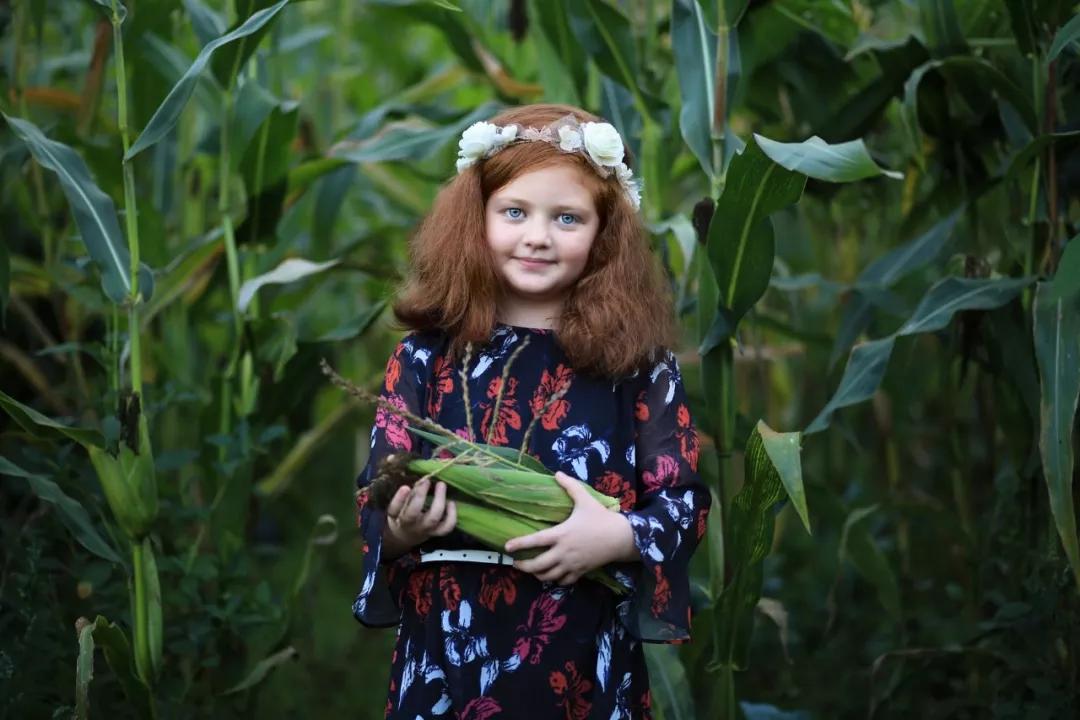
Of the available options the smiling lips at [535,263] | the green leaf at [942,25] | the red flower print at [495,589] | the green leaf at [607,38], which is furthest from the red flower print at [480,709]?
the green leaf at [942,25]

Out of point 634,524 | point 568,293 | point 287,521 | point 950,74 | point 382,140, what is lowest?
point 287,521

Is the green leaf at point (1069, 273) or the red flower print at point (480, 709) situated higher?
the green leaf at point (1069, 273)

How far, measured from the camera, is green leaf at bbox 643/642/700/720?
79.3 inches

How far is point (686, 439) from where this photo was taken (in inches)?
63.4

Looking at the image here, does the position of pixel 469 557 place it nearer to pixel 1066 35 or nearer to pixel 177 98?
pixel 177 98

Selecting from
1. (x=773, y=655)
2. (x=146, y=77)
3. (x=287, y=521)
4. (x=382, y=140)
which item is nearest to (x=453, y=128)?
(x=382, y=140)

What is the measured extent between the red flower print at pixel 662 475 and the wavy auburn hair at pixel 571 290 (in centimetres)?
13

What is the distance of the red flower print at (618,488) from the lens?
61.8 inches

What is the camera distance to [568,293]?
1635 millimetres

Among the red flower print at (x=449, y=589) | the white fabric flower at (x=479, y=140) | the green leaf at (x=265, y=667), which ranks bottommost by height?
the green leaf at (x=265, y=667)

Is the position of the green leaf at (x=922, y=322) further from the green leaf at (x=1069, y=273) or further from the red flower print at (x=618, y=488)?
the red flower print at (x=618, y=488)

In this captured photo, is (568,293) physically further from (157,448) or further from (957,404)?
(157,448)

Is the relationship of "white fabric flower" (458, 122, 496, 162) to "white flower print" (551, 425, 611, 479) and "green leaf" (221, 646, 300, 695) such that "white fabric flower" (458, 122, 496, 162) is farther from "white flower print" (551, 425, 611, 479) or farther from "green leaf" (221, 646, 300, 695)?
"green leaf" (221, 646, 300, 695)

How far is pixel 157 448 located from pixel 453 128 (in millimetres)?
998
